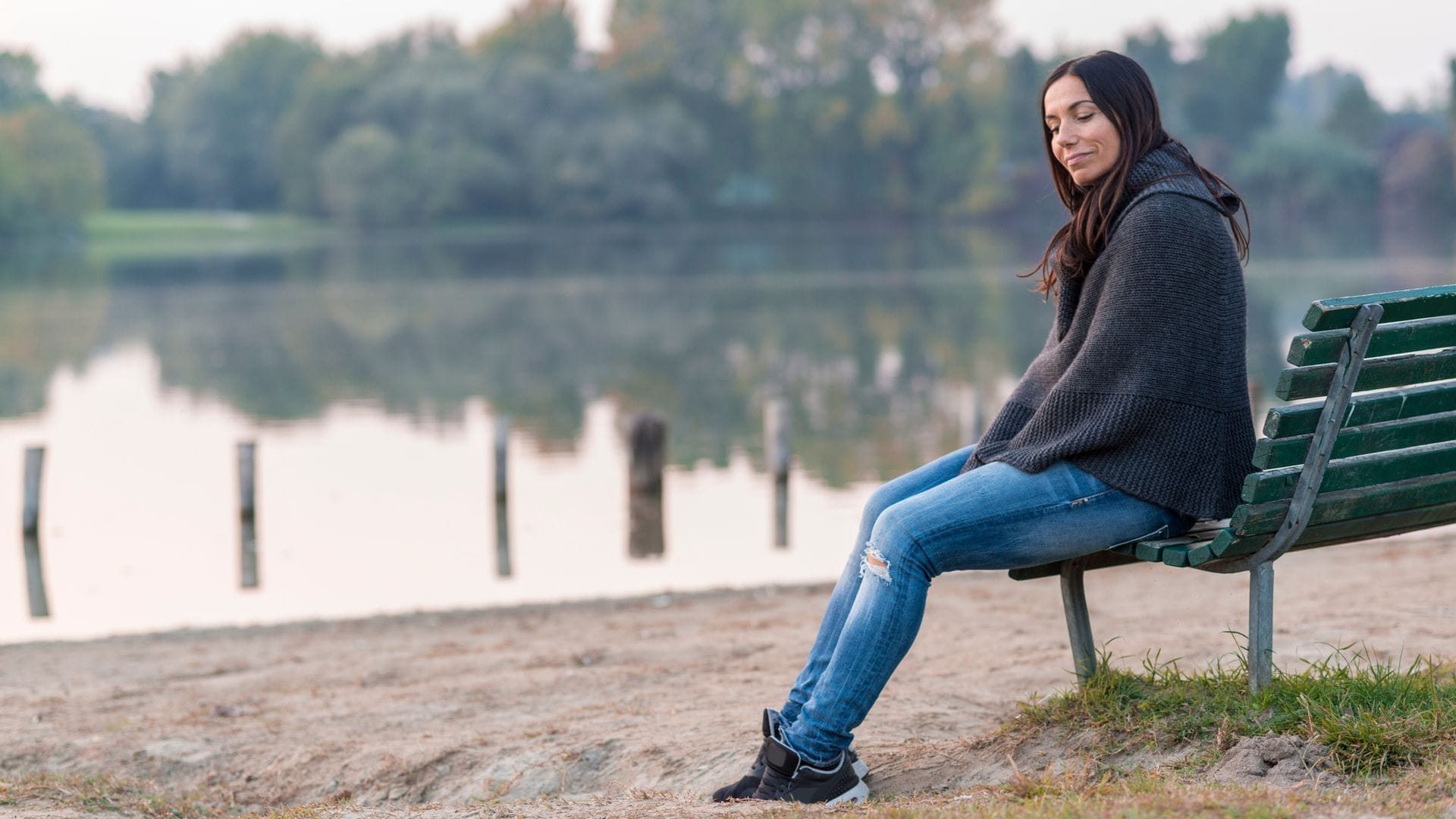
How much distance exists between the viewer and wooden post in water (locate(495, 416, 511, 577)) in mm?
12273

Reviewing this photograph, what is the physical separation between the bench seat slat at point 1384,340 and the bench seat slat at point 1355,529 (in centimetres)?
43

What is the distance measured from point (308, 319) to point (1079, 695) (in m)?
34.1

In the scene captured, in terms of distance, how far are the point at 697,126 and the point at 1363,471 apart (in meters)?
85.8

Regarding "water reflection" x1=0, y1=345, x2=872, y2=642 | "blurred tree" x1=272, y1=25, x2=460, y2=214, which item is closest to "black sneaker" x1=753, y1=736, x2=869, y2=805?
"water reflection" x1=0, y1=345, x2=872, y2=642

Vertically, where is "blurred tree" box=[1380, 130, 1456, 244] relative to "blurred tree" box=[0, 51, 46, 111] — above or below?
below

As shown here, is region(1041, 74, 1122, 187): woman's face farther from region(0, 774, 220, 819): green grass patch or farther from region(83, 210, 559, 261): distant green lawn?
region(83, 210, 559, 261): distant green lawn

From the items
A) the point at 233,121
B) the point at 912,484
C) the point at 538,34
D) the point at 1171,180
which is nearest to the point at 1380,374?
the point at 1171,180

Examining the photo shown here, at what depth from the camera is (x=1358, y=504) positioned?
13.1 feet

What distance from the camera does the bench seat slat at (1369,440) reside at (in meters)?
3.76

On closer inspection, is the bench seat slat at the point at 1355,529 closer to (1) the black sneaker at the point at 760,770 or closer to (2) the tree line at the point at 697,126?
(1) the black sneaker at the point at 760,770

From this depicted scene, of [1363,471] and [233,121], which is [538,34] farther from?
[1363,471]

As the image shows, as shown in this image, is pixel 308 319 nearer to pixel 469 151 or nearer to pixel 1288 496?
pixel 1288 496

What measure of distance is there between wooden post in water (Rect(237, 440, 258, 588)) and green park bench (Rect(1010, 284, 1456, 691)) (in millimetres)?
8939

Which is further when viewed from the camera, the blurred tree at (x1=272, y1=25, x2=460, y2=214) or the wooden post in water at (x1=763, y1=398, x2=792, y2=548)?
the blurred tree at (x1=272, y1=25, x2=460, y2=214)
